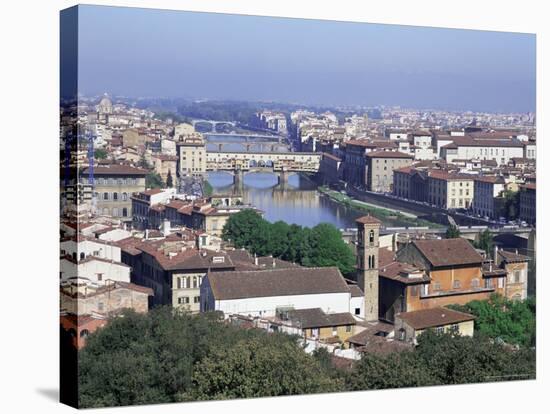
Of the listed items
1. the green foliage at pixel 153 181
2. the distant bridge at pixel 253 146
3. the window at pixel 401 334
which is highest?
the distant bridge at pixel 253 146

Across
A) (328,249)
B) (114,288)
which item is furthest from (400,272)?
(114,288)

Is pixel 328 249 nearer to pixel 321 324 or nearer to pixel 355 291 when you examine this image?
pixel 355 291

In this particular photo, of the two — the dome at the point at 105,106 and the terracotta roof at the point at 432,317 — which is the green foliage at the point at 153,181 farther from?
the terracotta roof at the point at 432,317

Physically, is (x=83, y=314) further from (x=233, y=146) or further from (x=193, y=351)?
(x=233, y=146)

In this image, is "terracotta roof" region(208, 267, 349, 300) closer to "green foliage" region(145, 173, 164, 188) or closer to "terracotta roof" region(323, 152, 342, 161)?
"green foliage" region(145, 173, 164, 188)

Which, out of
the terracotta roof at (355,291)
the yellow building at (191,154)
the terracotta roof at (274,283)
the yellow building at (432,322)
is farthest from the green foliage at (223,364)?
the yellow building at (191,154)

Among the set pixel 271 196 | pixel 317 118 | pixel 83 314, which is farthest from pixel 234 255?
pixel 83 314
